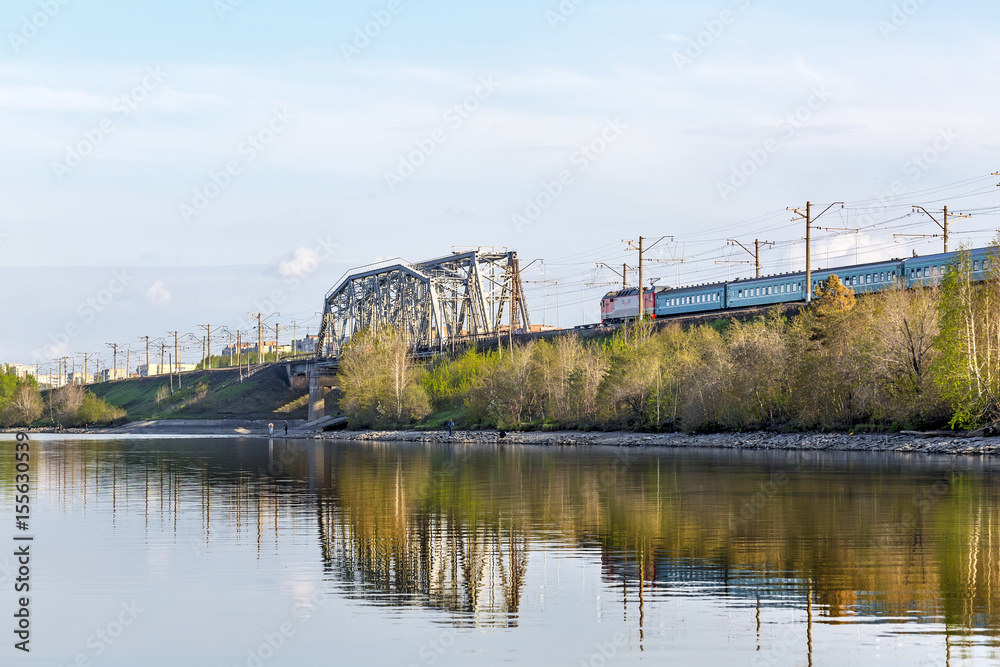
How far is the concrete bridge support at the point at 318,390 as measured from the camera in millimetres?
161250

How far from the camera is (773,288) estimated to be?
102m

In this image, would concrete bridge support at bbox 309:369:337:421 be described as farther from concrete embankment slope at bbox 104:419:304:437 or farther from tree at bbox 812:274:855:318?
tree at bbox 812:274:855:318

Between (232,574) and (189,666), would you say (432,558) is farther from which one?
(189,666)

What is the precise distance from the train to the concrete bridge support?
5446cm

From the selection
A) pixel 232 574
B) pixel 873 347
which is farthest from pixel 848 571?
pixel 873 347

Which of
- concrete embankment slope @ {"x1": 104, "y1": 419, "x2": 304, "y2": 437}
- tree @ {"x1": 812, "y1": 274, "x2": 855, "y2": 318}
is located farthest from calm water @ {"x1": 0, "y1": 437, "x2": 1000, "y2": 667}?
concrete embankment slope @ {"x1": 104, "y1": 419, "x2": 304, "y2": 437}

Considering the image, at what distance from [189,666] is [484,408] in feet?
319

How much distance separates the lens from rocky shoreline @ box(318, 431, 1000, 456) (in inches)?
2367

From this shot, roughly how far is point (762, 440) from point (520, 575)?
55.9m

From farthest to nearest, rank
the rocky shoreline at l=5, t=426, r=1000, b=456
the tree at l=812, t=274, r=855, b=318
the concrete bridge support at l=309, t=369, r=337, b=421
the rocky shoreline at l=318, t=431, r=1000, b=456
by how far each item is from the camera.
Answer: the concrete bridge support at l=309, t=369, r=337, b=421
the tree at l=812, t=274, r=855, b=318
the rocky shoreline at l=5, t=426, r=1000, b=456
the rocky shoreline at l=318, t=431, r=1000, b=456

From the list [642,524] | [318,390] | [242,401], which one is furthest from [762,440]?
[242,401]

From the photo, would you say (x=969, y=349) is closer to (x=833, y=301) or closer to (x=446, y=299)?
(x=833, y=301)

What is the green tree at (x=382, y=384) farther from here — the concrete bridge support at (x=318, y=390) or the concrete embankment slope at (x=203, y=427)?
the concrete bridge support at (x=318, y=390)

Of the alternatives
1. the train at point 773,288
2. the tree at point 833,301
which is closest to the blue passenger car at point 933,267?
the train at point 773,288
